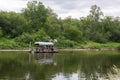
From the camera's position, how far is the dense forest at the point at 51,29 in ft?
352

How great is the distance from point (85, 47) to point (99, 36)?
46.3 feet

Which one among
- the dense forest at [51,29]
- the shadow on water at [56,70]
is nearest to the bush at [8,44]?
the dense forest at [51,29]

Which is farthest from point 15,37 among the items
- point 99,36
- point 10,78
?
point 10,78

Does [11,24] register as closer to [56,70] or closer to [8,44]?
[8,44]

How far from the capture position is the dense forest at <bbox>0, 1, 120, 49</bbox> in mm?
107438

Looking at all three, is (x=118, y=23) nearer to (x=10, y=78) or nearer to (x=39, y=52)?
(x=39, y=52)

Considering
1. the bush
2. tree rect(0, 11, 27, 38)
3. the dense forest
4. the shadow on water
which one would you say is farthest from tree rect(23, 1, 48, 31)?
the shadow on water

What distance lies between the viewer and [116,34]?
13175cm

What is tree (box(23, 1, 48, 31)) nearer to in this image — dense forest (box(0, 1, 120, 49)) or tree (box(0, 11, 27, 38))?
dense forest (box(0, 1, 120, 49))

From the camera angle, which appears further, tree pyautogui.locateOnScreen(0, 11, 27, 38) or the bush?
tree pyautogui.locateOnScreen(0, 11, 27, 38)

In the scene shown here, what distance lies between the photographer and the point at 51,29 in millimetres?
116750

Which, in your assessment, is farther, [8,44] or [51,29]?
[51,29]

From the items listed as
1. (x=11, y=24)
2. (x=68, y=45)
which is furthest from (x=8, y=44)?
(x=68, y=45)

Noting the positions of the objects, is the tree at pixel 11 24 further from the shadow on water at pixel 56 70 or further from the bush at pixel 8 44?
the shadow on water at pixel 56 70
